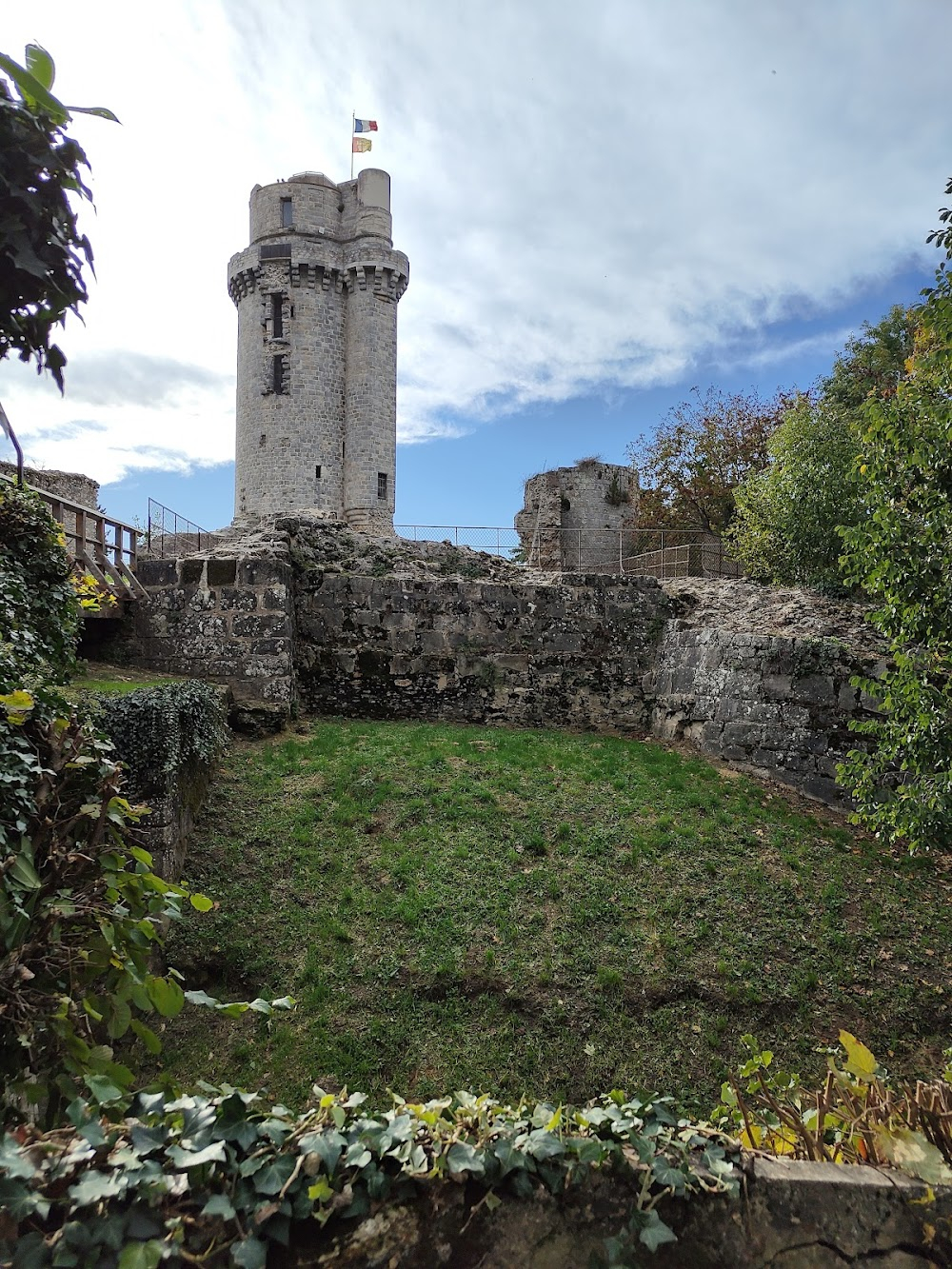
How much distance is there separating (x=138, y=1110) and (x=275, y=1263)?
0.59m

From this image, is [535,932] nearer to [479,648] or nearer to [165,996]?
[165,996]

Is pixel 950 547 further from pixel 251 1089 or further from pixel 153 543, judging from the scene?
pixel 153 543

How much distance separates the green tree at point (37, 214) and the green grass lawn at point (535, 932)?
15.9 ft

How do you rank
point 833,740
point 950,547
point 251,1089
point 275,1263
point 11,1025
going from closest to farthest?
1. point 275,1263
2. point 11,1025
3. point 251,1089
4. point 950,547
5. point 833,740

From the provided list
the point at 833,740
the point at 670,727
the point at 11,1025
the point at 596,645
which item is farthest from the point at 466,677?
the point at 11,1025

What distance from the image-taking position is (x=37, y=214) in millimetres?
1807

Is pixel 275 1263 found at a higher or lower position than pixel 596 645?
lower

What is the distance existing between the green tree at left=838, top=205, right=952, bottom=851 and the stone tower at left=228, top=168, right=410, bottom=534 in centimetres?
2363

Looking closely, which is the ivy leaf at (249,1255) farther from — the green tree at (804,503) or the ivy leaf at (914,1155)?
the green tree at (804,503)

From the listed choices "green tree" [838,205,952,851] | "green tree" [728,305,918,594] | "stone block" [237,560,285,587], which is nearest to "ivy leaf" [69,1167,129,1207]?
"green tree" [838,205,952,851]

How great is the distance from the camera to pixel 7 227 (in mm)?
1735

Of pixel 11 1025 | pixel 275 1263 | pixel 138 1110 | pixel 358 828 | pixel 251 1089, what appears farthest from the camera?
pixel 358 828

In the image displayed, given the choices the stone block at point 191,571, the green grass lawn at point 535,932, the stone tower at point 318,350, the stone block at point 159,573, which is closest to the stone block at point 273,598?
the stone block at point 191,571

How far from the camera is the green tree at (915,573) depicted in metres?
6.18
